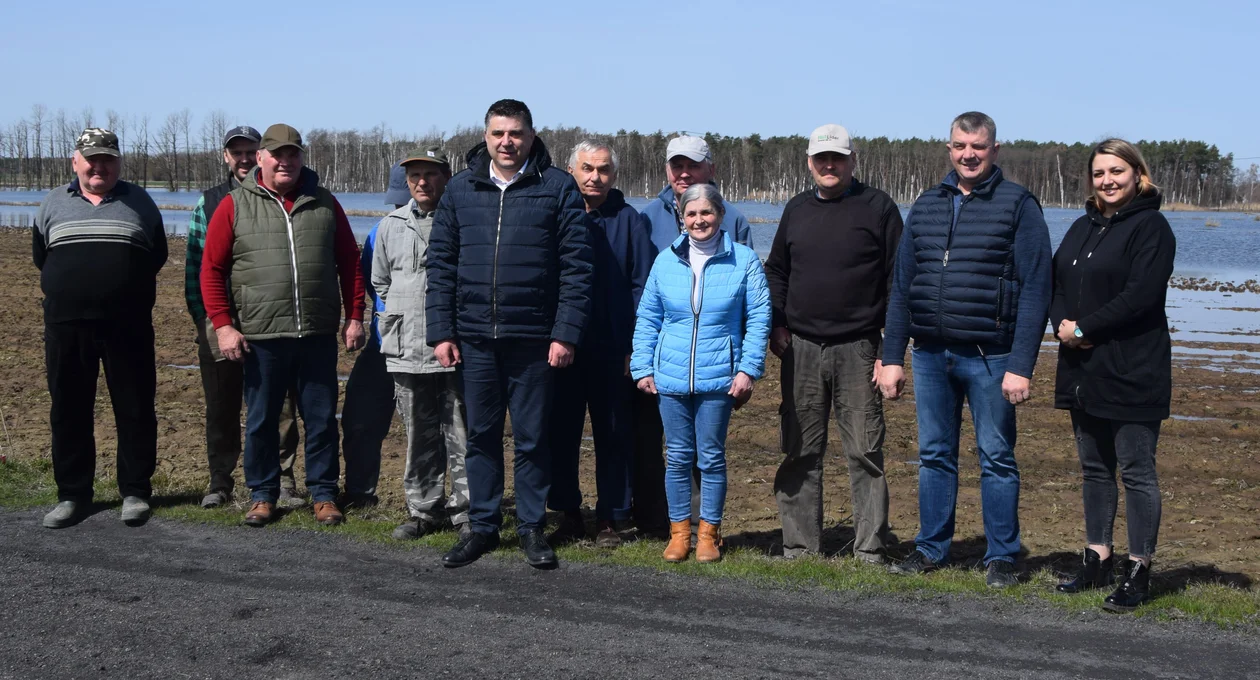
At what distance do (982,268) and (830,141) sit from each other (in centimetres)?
96

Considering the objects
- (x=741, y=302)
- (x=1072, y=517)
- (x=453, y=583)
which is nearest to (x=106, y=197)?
(x=453, y=583)

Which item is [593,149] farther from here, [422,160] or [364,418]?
[364,418]

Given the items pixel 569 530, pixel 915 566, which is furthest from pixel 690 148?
pixel 915 566

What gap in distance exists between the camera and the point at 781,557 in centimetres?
547

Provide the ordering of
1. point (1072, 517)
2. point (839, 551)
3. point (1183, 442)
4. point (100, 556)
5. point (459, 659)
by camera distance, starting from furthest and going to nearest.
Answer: point (1183, 442)
point (1072, 517)
point (839, 551)
point (100, 556)
point (459, 659)

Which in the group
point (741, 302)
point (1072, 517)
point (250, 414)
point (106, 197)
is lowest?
point (1072, 517)

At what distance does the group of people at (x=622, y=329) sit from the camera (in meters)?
4.89

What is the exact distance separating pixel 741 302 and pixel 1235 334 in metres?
15.5

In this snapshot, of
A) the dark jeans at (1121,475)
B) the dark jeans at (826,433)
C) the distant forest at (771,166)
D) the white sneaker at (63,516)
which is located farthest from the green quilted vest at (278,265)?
the distant forest at (771,166)

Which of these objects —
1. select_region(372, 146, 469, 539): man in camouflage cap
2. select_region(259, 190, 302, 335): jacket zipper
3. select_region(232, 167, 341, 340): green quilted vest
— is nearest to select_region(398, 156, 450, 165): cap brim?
select_region(372, 146, 469, 539): man in camouflage cap

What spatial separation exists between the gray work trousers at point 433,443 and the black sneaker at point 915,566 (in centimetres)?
228

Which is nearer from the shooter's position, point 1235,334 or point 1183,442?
point 1183,442

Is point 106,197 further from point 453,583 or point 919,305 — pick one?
point 919,305

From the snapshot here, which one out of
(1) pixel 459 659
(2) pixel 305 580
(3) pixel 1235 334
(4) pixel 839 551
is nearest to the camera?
(1) pixel 459 659
